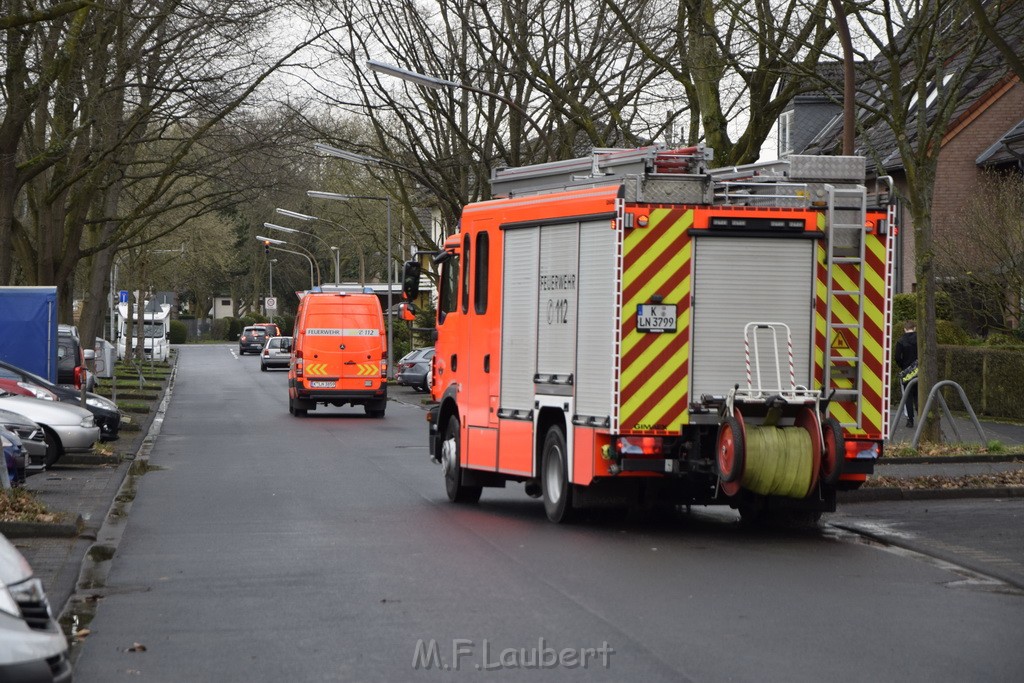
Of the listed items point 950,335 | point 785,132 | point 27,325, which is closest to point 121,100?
point 27,325

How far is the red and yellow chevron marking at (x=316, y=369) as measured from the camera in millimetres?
32625

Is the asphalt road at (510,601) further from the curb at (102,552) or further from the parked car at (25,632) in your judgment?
the parked car at (25,632)

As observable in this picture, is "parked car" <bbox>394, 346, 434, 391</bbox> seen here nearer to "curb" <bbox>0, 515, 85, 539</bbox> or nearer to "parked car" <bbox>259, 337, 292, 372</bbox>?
"parked car" <bbox>259, 337, 292, 372</bbox>

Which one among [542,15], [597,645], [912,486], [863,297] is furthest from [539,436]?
[542,15]

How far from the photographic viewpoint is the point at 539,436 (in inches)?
522

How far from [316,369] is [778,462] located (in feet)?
73.2

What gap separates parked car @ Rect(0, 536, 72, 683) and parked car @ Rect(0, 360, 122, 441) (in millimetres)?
16043

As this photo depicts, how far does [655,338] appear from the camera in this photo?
11.8 meters

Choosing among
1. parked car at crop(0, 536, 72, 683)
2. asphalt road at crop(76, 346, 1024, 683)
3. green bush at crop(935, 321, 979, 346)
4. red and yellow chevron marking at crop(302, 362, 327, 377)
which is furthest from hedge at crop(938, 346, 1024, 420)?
parked car at crop(0, 536, 72, 683)

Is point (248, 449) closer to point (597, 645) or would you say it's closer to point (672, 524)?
point (672, 524)

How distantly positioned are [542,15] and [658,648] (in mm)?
20861

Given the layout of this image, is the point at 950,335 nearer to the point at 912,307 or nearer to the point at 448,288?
the point at 912,307

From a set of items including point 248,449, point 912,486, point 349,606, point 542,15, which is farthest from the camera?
point 542,15

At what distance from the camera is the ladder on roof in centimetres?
1206
